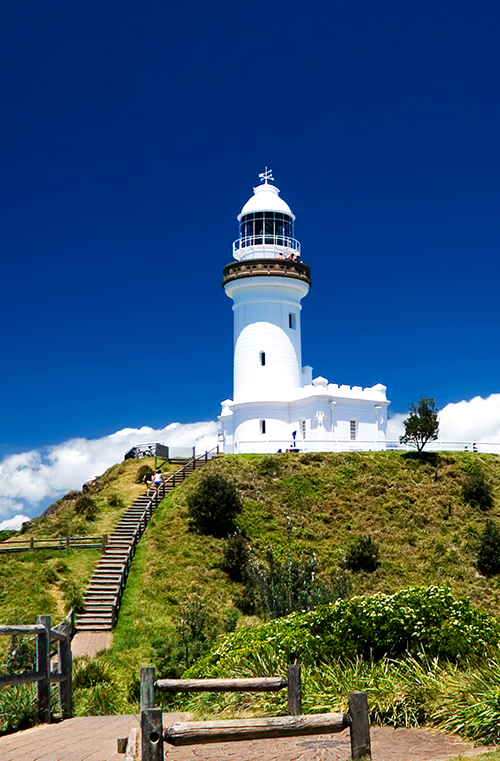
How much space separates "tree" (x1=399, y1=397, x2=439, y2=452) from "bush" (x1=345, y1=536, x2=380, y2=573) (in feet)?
37.4

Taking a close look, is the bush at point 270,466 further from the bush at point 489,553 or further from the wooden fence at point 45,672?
the wooden fence at point 45,672

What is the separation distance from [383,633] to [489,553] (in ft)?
70.8

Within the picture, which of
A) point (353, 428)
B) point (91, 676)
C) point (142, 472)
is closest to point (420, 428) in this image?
point (353, 428)

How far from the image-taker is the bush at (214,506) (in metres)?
35.2

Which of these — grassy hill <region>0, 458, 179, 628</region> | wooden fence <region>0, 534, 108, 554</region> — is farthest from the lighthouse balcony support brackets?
wooden fence <region>0, 534, 108, 554</region>

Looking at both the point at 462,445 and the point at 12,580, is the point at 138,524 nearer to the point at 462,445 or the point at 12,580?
the point at 12,580

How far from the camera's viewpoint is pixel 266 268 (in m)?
47.8

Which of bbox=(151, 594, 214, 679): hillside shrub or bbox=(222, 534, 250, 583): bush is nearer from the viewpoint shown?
bbox=(151, 594, 214, 679): hillside shrub

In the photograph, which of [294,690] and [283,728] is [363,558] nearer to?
[294,690]

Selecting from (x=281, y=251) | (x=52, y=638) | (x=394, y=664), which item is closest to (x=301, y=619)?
(x=394, y=664)

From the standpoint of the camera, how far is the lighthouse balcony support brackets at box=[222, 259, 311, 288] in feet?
157

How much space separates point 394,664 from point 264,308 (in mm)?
36427

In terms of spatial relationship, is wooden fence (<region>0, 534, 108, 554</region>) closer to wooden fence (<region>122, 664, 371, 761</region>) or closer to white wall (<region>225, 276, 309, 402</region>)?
white wall (<region>225, 276, 309, 402</region>)

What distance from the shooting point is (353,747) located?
7.43 metres
